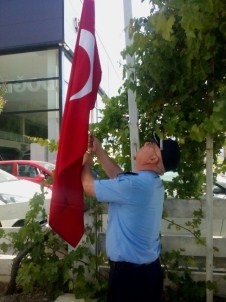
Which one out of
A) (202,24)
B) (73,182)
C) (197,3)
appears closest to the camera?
(197,3)

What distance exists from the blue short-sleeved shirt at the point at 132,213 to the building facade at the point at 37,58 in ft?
46.7

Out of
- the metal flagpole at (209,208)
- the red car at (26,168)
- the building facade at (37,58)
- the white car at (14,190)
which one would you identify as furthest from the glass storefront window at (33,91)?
the metal flagpole at (209,208)

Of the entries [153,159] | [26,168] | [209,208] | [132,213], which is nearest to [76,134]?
[153,159]

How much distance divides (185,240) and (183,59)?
165 cm

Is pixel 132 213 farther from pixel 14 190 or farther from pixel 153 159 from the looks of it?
pixel 14 190

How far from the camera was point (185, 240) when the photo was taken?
3494mm

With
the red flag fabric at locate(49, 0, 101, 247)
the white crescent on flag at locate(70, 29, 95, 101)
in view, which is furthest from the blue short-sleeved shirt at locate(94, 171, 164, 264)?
the white crescent on flag at locate(70, 29, 95, 101)

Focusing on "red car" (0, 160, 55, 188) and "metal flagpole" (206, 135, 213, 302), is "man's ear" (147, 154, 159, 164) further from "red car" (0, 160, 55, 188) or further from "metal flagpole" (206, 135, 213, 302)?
"red car" (0, 160, 55, 188)

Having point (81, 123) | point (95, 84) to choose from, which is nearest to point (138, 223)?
point (81, 123)

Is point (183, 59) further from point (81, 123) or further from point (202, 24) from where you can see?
point (81, 123)

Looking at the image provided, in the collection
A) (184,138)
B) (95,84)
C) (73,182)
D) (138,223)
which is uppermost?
(95,84)

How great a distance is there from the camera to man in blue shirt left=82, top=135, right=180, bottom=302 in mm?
2191

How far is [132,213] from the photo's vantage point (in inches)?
87.7

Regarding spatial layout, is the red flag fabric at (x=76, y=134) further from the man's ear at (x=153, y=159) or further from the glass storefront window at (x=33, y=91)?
the glass storefront window at (x=33, y=91)
